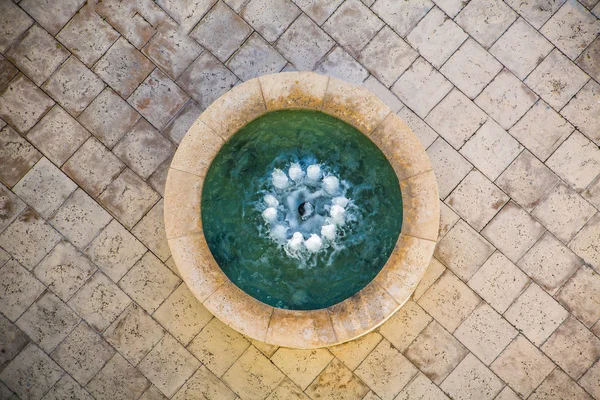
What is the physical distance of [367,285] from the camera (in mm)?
6574

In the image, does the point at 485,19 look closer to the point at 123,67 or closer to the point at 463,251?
the point at 463,251

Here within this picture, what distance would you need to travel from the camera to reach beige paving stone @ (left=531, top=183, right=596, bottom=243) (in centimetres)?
775

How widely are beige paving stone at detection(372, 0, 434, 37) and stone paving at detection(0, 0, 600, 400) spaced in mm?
31

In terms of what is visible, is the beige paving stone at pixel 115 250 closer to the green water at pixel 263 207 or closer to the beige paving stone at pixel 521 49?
the green water at pixel 263 207

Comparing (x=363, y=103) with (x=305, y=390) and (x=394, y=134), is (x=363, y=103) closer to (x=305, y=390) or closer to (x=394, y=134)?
(x=394, y=134)

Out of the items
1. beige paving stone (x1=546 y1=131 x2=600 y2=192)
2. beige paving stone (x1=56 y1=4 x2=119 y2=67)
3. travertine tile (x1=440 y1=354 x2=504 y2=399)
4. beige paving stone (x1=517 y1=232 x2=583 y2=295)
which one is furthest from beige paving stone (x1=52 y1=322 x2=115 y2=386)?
beige paving stone (x1=546 y1=131 x2=600 y2=192)

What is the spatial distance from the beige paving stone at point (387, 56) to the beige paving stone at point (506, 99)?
117 cm

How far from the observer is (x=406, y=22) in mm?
7863

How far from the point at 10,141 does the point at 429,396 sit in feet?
22.5

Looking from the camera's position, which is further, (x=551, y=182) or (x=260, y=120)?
(x=551, y=182)

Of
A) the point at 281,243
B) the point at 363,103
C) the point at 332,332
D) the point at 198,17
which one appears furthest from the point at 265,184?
the point at 198,17

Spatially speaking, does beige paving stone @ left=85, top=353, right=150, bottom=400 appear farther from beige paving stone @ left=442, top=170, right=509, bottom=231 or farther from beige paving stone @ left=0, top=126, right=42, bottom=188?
beige paving stone @ left=442, top=170, right=509, bottom=231

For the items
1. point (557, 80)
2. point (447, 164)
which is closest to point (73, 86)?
point (447, 164)

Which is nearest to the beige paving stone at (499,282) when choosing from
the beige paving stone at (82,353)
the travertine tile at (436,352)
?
the travertine tile at (436,352)
